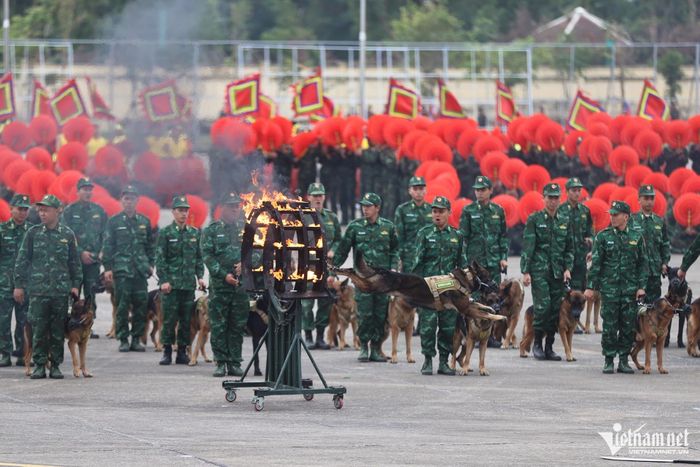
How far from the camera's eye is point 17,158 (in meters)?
30.5

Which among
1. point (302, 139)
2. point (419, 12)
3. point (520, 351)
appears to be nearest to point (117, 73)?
point (302, 139)

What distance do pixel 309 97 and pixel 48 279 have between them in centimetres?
2311

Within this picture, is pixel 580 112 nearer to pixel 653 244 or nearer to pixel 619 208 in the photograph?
pixel 653 244

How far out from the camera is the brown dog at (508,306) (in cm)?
2002

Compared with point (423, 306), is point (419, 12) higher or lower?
higher

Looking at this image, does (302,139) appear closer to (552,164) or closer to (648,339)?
(552,164)

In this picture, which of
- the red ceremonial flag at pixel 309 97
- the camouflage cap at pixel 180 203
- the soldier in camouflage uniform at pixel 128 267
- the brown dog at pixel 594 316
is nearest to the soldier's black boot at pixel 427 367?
the camouflage cap at pixel 180 203

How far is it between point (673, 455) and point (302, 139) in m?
23.8

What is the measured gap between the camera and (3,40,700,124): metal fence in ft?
115

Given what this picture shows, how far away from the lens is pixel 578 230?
19.8 meters

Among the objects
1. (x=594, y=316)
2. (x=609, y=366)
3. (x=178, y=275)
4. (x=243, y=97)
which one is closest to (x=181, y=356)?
(x=178, y=275)

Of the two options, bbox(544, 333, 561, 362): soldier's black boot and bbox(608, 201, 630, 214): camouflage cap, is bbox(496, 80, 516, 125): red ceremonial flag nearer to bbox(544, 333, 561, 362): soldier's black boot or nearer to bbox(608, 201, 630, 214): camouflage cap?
bbox(544, 333, 561, 362): soldier's black boot

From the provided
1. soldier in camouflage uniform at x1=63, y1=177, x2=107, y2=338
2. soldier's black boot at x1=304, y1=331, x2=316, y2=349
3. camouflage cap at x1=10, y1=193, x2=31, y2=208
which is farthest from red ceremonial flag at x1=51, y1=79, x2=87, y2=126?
camouflage cap at x1=10, y1=193, x2=31, y2=208

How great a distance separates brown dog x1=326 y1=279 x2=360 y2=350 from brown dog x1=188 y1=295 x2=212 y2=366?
1916 mm
